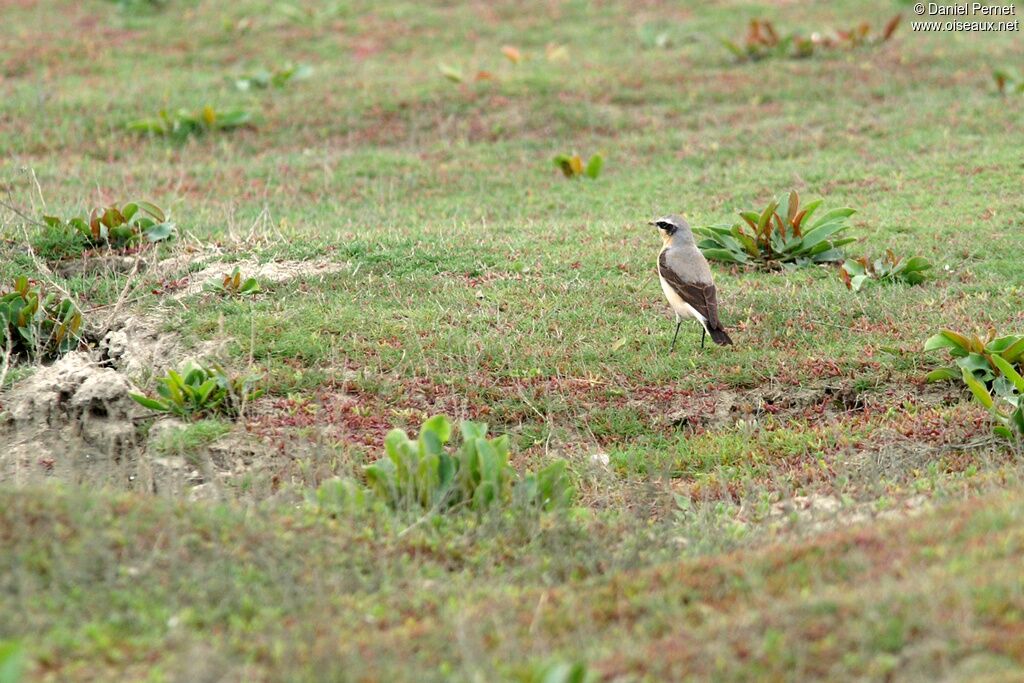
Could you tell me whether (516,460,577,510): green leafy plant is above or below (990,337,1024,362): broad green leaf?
below

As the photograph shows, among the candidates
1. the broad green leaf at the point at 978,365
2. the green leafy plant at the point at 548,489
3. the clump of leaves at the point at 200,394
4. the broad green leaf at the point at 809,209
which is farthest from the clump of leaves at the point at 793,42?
the green leafy plant at the point at 548,489

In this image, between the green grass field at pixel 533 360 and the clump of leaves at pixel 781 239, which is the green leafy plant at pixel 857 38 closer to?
the green grass field at pixel 533 360

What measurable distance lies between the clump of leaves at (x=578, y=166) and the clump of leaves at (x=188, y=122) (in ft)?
15.3

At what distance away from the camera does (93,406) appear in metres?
8.49

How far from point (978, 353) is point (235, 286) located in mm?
5781

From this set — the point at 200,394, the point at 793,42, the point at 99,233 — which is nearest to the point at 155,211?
the point at 99,233

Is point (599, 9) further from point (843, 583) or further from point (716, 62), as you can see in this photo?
point (843, 583)

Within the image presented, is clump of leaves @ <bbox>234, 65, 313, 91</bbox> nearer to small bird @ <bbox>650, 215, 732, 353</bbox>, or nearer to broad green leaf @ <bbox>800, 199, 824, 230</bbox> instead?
broad green leaf @ <bbox>800, 199, 824, 230</bbox>

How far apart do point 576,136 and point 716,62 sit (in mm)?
3757

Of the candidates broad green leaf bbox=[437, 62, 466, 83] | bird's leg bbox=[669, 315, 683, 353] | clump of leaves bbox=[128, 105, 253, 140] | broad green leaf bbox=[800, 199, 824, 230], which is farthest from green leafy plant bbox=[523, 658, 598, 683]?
broad green leaf bbox=[437, 62, 466, 83]

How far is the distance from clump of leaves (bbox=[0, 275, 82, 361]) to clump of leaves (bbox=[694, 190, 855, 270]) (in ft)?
18.2

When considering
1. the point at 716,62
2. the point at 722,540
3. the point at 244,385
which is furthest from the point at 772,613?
the point at 716,62

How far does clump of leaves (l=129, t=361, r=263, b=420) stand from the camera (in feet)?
26.5

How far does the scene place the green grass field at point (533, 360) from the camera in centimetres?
493
